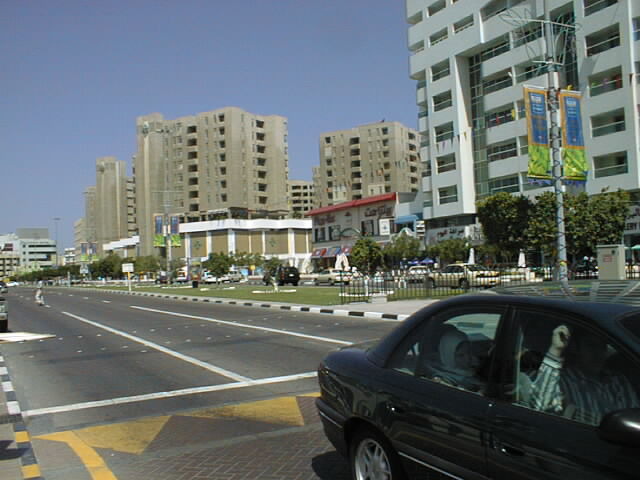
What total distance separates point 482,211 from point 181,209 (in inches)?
2992

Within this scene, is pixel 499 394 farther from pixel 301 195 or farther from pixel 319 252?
pixel 301 195

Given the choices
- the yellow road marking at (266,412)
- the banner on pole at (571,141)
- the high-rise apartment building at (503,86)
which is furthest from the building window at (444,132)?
the yellow road marking at (266,412)

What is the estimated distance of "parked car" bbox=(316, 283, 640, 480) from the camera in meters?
2.62

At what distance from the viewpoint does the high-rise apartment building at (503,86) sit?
131ft

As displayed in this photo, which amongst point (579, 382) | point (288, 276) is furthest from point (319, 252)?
point (579, 382)

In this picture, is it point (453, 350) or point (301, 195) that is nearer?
point (453, 350)

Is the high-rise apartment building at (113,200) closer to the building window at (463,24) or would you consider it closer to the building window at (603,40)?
the building window at (463,24)

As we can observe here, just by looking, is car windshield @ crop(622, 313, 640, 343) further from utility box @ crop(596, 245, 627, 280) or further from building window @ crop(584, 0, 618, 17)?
building window @ crop(584, 0, 618, 17)

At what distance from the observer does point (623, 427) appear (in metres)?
2.33

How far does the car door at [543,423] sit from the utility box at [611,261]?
16267 mm

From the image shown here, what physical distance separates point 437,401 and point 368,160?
103 meters

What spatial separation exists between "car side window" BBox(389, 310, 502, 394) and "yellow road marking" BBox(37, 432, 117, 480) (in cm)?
284

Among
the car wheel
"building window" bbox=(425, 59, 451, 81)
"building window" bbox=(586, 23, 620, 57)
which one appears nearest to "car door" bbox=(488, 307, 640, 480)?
the car wheel

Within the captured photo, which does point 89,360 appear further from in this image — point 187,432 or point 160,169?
point 160,169
